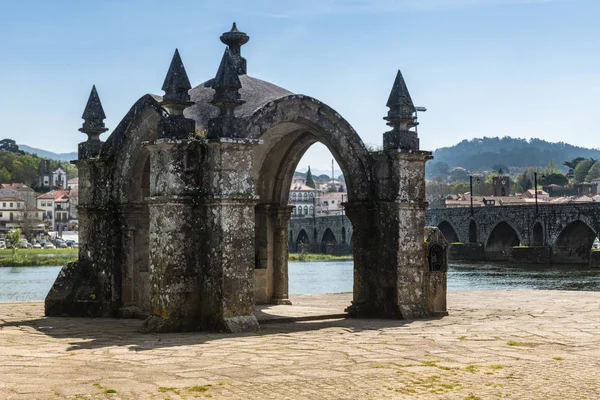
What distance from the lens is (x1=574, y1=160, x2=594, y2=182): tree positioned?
19038cm

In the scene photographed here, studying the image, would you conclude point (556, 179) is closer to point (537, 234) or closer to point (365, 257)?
point (537, 234)

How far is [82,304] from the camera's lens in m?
15.0

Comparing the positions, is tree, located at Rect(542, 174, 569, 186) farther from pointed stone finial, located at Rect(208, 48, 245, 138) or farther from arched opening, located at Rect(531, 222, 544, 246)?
pointed stone finial, located at Rect(208, 48, 245, 138)

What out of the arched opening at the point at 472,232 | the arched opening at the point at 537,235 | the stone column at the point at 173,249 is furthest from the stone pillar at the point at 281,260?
the arched opening at the point at 472,232

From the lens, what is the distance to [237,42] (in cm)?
1627

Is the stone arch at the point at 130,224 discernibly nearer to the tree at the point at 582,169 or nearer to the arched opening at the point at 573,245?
the arched opening at the point at 573,245

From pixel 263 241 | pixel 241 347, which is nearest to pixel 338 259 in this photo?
pixel 263 241

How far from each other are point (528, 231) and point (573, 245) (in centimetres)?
384

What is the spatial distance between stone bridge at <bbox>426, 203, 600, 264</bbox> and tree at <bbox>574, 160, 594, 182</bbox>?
A: 116 meters

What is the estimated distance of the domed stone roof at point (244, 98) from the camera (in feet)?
45.0

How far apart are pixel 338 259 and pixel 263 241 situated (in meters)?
65.2

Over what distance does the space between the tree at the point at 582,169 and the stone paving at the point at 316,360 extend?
606 feet

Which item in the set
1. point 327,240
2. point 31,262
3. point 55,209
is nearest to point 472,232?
point 327,240

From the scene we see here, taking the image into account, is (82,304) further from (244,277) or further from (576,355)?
(576,355)
